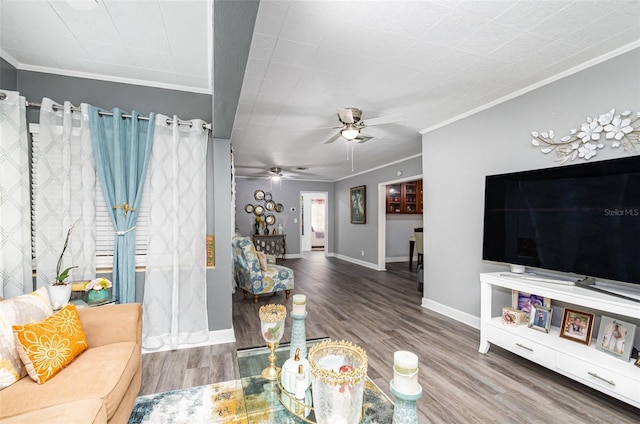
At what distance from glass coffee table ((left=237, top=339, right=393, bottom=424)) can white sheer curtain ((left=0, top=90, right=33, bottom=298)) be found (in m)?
2.16

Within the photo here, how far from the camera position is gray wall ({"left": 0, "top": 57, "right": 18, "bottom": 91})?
95.5 inches

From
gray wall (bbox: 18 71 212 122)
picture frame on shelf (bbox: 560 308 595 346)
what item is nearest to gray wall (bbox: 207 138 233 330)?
gray wall (bbox: 18 71 212 122)

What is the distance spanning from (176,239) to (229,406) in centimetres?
159

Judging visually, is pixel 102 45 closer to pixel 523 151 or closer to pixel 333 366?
pixel 333 366

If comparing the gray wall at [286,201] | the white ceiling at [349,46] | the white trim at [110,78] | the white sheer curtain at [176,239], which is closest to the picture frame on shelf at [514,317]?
the white ceiling at [349,46]

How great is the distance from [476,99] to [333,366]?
301cm

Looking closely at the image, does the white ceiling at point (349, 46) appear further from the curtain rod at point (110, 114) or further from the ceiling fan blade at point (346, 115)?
the curtain rod at point (110, 114)

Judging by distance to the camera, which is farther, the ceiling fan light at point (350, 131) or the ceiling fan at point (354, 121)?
the ceiling fan light at point (350, 131)

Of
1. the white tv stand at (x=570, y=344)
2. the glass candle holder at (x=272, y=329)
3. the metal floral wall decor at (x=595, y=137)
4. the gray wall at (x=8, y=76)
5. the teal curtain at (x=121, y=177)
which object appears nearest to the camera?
the glass candle holder at (x=272, y=329)

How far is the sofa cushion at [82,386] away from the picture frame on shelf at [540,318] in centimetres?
308

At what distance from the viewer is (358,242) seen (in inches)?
314

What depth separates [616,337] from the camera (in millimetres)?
2027

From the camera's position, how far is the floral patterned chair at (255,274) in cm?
430

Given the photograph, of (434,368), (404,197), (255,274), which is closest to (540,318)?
(434,368)
